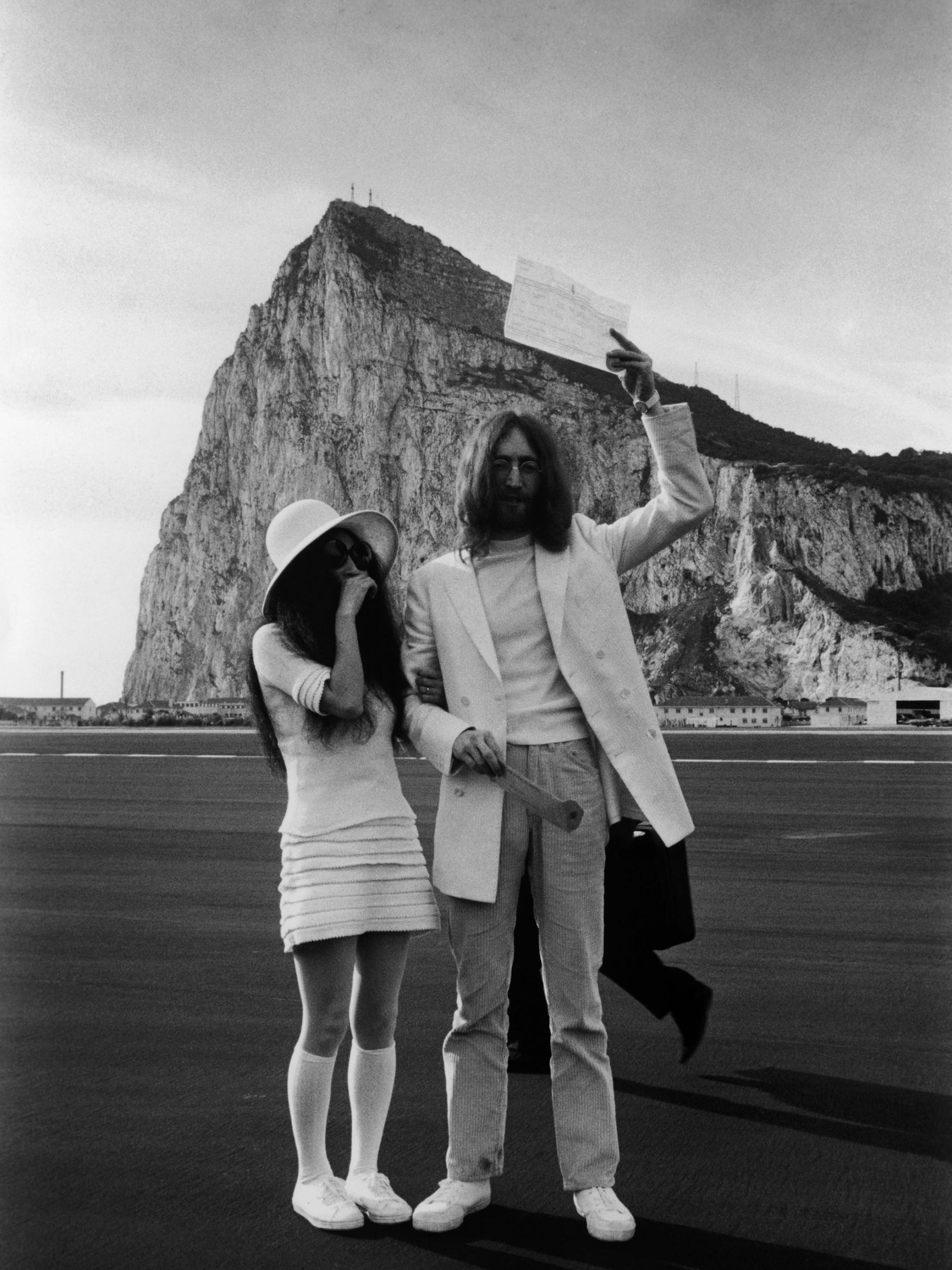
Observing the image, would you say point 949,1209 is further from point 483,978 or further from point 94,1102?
point 94,1102

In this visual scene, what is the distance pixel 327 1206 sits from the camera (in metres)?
2.85

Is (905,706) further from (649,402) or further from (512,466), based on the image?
(512,466)

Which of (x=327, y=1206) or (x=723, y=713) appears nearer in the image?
(x=327, y=1206)

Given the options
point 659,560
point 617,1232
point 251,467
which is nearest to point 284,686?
point 617,1232

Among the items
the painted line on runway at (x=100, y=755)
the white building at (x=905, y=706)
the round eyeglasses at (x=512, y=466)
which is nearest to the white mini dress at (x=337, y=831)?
the round eyeglasses at (x=512, y=466)

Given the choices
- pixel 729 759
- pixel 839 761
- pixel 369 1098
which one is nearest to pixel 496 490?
pixel 369 1098

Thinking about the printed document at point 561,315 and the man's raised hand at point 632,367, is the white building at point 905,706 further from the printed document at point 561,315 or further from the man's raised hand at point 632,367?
the printed document at point 561,315

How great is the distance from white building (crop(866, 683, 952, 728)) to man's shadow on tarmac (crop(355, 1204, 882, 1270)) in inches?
3657

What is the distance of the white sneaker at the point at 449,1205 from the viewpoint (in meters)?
2.82

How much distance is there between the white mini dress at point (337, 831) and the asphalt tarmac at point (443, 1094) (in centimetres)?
69

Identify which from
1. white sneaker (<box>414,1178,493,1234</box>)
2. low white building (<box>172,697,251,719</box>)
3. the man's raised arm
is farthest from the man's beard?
low white building (<box>172,697,251,719</box>)

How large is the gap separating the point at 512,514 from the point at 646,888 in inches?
40.6

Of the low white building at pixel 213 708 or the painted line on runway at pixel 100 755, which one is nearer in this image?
the painted line on runway at pixel 100 755

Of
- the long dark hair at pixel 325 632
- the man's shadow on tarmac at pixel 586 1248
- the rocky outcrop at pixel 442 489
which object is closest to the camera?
the man's shadow on tarmac at pixel 586 1248
